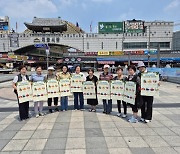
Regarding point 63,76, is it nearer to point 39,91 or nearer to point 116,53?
point 39,91

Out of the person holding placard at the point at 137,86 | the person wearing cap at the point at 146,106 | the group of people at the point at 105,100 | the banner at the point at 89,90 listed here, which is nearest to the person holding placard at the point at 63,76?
the group of people at the point at 105,100

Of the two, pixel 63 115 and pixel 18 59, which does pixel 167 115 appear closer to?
pixel 63 115

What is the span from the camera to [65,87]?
6438 millimetres

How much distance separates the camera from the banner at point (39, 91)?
588 cm

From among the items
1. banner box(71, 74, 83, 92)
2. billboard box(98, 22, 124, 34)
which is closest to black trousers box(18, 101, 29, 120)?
banner box(71, 74, 83, 92)

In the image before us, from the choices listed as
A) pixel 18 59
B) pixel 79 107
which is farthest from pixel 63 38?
pixel 79 107

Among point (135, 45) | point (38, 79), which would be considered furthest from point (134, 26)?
point (38, 79)

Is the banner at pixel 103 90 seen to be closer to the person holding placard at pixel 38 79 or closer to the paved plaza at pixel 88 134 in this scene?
the paved plaza at pixel 88 134

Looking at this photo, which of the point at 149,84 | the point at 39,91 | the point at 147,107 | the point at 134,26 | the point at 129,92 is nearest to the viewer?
the point at 149,84

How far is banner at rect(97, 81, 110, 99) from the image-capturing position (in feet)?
20.1

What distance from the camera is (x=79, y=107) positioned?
22.9ft

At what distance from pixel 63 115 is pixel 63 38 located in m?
61.3

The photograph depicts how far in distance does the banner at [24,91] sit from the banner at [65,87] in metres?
1.10

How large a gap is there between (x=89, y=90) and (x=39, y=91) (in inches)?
67.6
